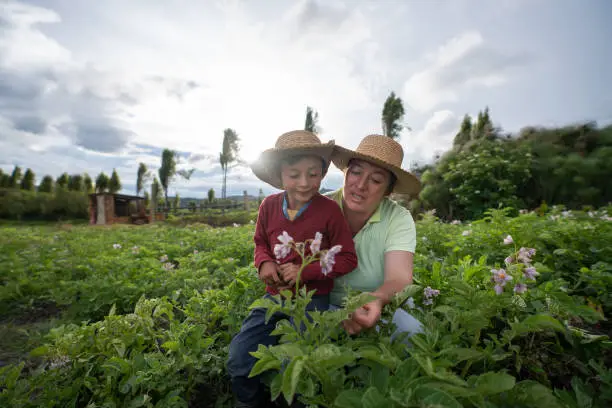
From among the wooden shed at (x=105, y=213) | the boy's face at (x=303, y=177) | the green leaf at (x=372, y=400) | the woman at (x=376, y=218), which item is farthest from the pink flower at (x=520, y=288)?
the wooden shed at (x=105, y=213)

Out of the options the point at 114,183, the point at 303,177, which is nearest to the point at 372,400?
the point at 303,177

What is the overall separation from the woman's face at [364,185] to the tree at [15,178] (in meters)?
46.0

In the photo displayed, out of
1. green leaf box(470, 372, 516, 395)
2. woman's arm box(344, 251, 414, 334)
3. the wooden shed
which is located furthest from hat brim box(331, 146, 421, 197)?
the wooden shed

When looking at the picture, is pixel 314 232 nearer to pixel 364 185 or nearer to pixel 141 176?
pixel 364 185

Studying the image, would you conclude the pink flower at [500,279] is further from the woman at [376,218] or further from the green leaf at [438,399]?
the green leaf at [438,399]

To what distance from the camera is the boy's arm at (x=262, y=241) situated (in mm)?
1916

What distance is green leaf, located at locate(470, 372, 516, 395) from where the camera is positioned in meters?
0.94

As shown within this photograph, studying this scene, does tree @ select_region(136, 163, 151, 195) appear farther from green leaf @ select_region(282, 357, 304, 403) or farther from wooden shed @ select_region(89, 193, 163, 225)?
green leaf @ select_region(282, 357, 304, 403)

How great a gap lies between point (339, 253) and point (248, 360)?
2.56ft

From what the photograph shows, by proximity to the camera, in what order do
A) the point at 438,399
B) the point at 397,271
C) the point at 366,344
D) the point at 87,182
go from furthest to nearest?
the point at 87,182 → the point at 397,271 → the point at 366,344 → the point at 438,399

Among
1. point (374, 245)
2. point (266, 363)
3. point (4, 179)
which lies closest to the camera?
point (266, 363)

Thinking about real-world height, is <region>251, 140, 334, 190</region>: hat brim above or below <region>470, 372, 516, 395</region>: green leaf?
above

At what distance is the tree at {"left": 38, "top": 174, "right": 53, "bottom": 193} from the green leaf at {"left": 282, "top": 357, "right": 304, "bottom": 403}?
4705cm

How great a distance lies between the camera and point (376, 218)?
7.31ft
